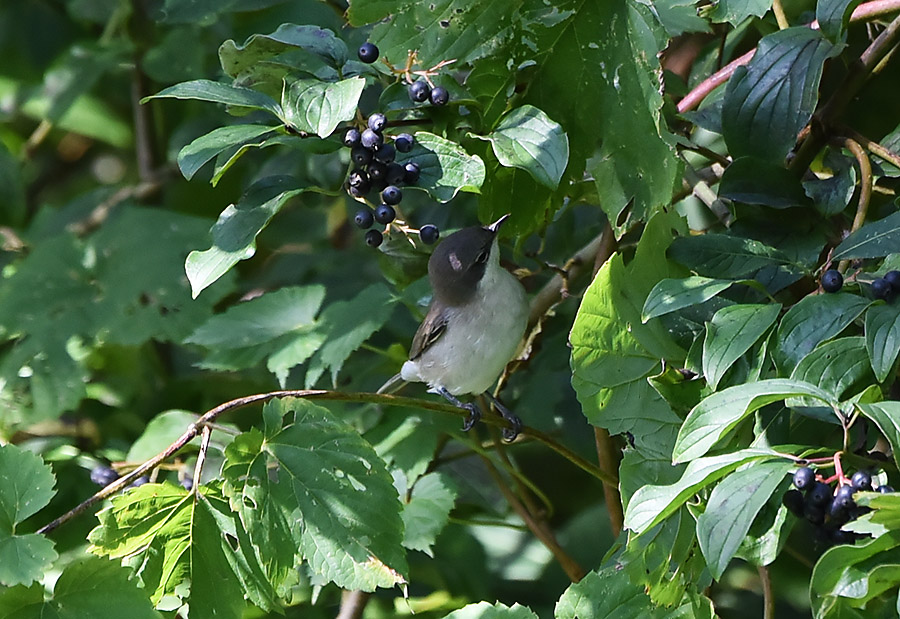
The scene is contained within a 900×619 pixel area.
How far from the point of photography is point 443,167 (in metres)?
1.71

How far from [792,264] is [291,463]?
0.95 meters

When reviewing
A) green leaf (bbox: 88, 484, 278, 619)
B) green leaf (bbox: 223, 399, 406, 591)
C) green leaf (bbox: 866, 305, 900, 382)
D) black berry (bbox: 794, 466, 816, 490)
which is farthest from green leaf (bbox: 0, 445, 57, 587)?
green leaf (bbox: 866, 305, 900, 382)

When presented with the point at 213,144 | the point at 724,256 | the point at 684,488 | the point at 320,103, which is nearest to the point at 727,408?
the point at 684,488

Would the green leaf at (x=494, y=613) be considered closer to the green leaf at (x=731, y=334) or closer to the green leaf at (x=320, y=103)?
the green leaf at (x=731, y=334)

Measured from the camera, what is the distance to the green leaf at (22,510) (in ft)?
5.37

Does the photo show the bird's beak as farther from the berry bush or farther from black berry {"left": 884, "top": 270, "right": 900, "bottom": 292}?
black berry {"left": 884, "top": 270, "right": 900, "bottom": 292}

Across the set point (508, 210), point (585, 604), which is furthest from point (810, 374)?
point (508, 210)

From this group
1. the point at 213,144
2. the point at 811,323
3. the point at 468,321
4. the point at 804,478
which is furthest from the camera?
the point at 468,321

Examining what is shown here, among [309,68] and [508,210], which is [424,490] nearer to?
[508,210]

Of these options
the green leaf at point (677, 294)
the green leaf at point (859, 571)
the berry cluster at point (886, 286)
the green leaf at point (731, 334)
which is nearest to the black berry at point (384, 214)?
the green leaf at point (677, 294)

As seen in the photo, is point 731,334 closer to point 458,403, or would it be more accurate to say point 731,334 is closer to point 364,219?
point 364,219

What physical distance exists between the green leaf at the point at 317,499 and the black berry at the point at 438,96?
59 cm

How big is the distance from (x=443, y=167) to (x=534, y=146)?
0.52ft

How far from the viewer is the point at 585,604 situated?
1.75 meters
